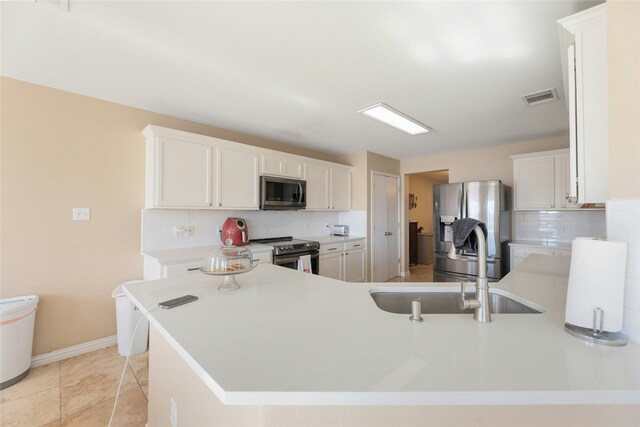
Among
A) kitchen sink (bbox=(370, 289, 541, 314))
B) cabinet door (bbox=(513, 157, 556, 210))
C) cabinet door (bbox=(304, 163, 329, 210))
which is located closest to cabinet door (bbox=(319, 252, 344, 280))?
cabinet door (bbox=(304, 163, 329, 210))

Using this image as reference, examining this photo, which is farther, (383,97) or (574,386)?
(383,97)

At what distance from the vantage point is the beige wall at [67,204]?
2.11m

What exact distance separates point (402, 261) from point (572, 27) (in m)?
4.55

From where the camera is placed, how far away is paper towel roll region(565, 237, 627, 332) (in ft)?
2.50

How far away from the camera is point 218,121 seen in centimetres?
308

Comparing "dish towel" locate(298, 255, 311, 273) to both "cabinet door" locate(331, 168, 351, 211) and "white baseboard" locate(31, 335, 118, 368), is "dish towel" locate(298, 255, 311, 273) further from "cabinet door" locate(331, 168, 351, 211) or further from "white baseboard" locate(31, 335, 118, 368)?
"white baseboard" locate(31, 335, 118, 368)

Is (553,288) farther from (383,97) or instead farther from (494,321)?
(383,97)

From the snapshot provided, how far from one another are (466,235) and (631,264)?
0.44 m

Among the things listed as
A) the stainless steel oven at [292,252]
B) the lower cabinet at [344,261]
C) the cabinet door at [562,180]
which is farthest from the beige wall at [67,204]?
the cabinet door at [562,180]

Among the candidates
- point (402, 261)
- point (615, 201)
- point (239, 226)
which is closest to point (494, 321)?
point (615, 201)

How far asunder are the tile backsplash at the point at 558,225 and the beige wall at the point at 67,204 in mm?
5145

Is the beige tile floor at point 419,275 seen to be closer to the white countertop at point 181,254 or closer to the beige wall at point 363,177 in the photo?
the beige wall at point 363,177

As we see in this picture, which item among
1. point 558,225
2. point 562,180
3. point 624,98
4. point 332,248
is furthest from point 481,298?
point 558,225

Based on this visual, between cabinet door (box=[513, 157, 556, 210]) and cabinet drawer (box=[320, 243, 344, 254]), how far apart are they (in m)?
2.61
